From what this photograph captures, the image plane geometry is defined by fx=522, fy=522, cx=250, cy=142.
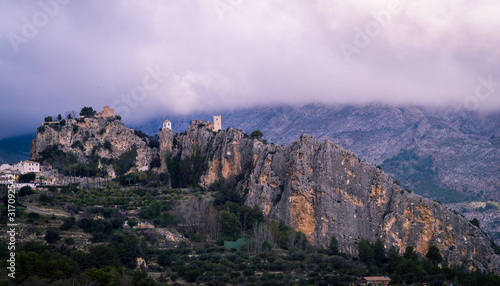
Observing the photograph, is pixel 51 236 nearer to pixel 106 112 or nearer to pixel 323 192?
pixel 323 192

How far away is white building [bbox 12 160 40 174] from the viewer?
86750mm

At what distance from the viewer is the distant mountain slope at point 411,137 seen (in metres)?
132

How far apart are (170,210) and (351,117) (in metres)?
82.7

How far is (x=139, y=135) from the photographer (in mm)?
108562

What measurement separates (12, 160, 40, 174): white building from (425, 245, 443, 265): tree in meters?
63.3

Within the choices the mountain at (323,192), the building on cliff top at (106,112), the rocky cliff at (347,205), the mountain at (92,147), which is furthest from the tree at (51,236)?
the building on cliff top at (106,112)

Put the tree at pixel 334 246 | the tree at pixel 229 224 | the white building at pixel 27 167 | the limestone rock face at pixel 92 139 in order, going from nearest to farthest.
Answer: the tree at pixel 334 246 → the tree at pixel 229 224 → the white building at pixel 27 167 → the limestone rock face at pixel 92 139

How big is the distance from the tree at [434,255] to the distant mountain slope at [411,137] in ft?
202

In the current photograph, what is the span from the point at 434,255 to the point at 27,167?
6494 cm

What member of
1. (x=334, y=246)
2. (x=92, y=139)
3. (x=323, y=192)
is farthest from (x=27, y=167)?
(x=334, y=246)

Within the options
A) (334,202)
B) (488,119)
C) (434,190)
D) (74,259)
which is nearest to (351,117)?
(434,190)

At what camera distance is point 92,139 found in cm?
10081

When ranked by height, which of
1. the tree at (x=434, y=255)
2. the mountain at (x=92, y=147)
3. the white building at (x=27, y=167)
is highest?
the mountain at (x=92, y=147)

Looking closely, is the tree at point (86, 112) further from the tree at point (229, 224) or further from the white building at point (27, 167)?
the tree at point (229, 224)
